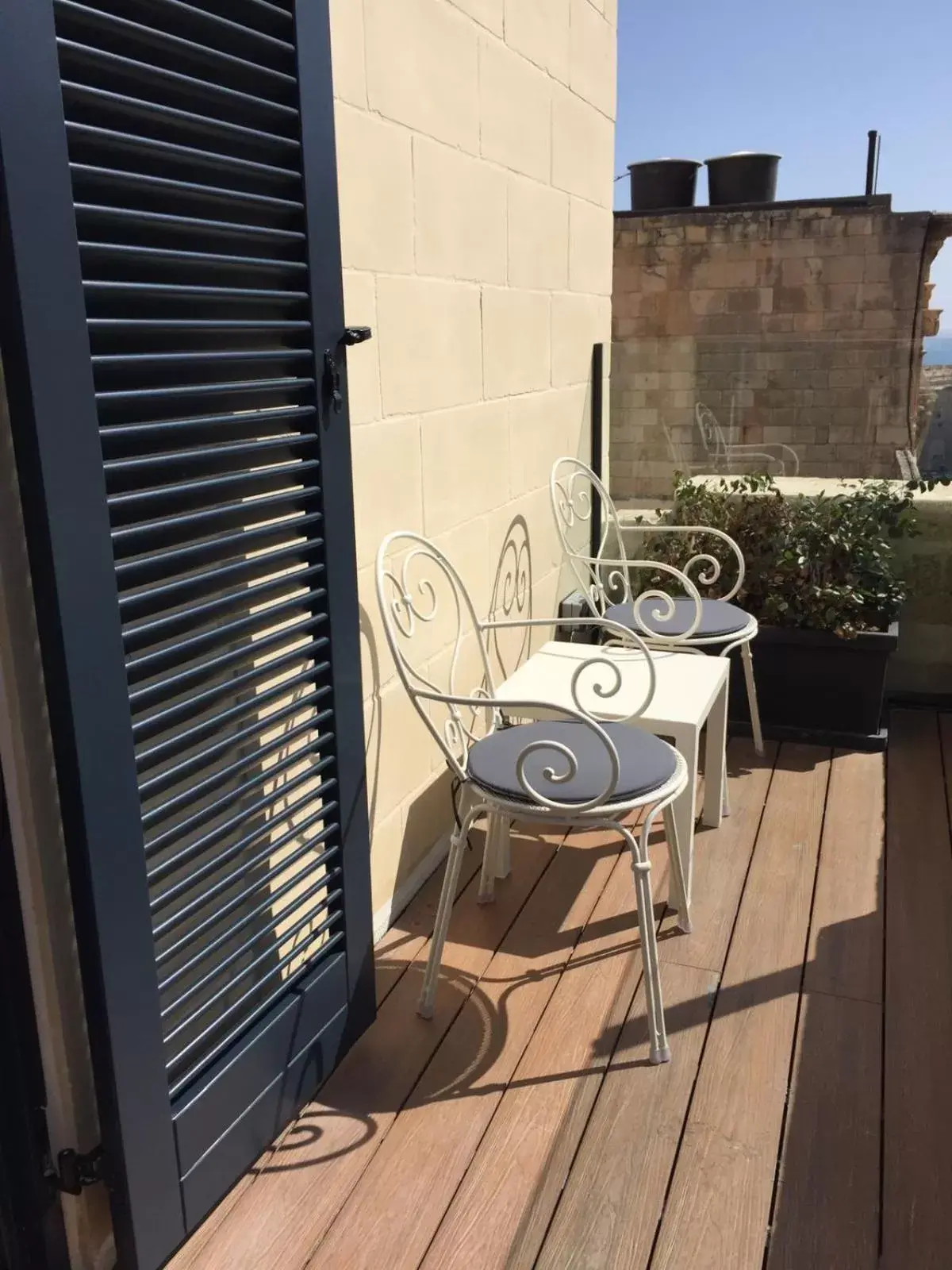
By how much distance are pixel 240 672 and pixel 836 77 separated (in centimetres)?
1286

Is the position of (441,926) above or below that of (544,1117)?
above

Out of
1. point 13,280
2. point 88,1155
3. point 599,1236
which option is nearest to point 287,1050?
point 88,1155

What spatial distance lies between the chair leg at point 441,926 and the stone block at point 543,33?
77.3 inches

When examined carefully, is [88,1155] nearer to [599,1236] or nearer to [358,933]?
[358,933]

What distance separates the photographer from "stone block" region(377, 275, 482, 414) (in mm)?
2023

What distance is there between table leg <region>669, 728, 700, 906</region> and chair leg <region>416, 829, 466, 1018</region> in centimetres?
58

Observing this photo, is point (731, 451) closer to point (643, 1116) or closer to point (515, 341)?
point (515, 341)

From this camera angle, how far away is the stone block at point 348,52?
1.75 metres

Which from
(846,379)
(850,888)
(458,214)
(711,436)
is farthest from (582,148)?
(850,888)

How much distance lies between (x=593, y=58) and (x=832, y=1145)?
2980mm

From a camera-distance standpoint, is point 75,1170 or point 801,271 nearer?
point 75,1170

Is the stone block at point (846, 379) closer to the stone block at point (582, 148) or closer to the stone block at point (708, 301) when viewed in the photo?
the stone block at point (582, 148)

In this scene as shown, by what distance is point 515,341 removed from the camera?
2672mm

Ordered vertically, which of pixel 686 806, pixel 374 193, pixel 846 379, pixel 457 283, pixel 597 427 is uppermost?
pixel 374 193
